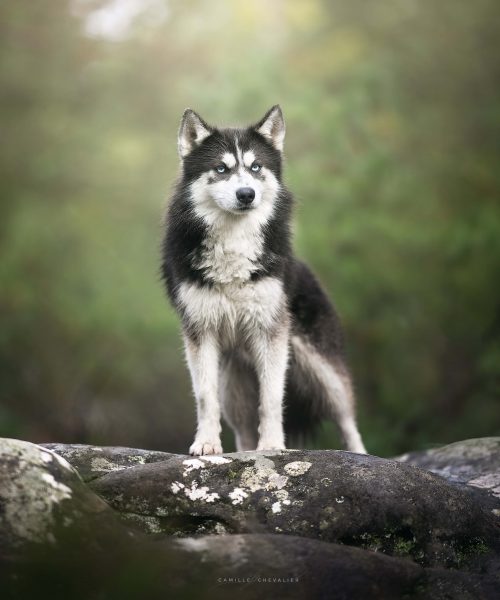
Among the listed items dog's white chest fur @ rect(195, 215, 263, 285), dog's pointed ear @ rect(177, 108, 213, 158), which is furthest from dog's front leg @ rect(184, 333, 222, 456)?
dog's pointed ear @ rect(177, 108, 213, 158)

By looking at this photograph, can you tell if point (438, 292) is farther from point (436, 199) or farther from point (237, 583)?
point (237, 583)

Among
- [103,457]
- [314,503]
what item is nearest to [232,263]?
[103,457]

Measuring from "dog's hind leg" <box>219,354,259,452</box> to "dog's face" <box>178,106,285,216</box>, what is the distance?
1297 mm

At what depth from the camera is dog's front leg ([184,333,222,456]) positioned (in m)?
5.73

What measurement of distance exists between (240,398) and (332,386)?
808 millimetres

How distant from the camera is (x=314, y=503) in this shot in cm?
438

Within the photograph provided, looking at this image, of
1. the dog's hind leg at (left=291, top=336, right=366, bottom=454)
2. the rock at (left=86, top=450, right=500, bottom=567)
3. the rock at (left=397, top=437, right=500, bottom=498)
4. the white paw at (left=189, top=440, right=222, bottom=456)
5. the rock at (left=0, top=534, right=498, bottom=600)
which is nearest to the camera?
the rock at (left=0, top=534, right=498, bottom=600)

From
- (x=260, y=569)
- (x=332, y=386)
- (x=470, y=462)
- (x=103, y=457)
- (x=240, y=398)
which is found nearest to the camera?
(x=260, y=569)

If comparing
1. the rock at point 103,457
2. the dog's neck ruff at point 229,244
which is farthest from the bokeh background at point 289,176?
the rock at point 103,457

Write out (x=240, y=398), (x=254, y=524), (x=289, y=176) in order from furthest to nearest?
(x=289, y=176) < (x=240, y=398) < (x=254, y=524)

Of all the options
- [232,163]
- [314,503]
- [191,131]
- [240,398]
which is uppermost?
[191,131]

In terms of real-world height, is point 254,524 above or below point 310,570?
above

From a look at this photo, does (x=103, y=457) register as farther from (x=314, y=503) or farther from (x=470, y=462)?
(x=470, y=462)

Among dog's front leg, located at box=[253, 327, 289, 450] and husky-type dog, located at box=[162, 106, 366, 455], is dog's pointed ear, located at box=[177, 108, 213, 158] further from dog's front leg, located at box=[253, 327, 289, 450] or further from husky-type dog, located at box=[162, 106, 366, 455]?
dog's front leg, located at box=[253, 327, 289, 450]
